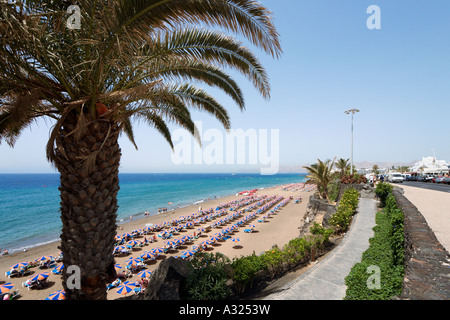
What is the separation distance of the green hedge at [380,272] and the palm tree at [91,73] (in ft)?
15.5

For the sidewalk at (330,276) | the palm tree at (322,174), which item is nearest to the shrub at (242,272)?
the sidewalk at (330,276)

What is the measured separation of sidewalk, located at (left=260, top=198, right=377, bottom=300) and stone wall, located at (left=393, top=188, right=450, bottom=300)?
205cm

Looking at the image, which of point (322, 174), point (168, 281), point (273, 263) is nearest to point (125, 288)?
point (168, 281)

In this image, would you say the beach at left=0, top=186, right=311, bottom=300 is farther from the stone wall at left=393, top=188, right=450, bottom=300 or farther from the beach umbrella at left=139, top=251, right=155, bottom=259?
the stone wall at left=393, top=188, right=450, bottom=300

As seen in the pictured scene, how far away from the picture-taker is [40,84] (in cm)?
319

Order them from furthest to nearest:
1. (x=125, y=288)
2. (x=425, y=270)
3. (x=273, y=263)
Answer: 1. (x=125, y=288)
2. (x=273, y=263)
3. (x=425, y=270)

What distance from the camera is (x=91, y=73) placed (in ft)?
10.5

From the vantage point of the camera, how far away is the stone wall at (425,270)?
2.54 metres

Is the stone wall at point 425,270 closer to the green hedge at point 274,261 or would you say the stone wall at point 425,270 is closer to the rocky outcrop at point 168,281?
the green hedge at point 274,261

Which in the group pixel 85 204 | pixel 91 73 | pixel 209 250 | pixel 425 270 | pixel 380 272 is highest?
pixel 91 73

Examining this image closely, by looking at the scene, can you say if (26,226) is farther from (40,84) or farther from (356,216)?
(356,216)

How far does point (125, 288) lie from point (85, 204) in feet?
27.7

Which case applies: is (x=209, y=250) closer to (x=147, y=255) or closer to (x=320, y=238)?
(x=147, y=255)
